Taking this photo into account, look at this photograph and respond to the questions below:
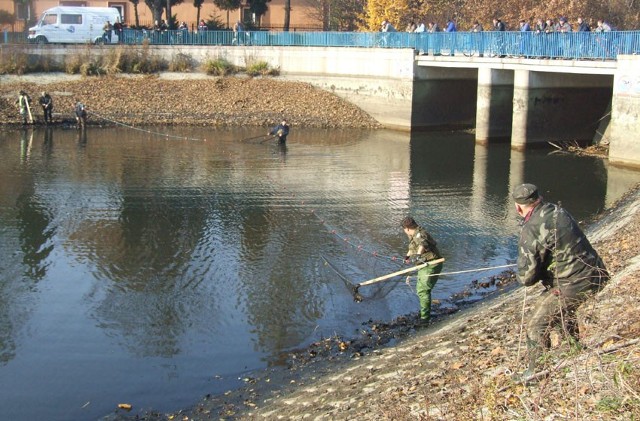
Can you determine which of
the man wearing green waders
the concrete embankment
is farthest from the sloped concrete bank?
the man wearing green waders

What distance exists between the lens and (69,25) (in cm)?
4778

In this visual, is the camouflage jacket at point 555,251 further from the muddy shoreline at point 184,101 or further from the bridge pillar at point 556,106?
the muddy shoreline at point 184,101

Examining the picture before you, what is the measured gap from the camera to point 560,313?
7.20 metres

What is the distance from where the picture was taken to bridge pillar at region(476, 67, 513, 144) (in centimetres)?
3453

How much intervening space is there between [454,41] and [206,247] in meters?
22.9

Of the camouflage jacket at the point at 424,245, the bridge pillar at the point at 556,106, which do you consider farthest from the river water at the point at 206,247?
the bridge pillar at the point at 556,106

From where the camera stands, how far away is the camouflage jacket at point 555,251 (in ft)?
23.1

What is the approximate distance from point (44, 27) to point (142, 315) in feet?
129

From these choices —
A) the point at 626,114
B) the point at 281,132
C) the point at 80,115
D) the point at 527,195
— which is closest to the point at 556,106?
the point at 626,114

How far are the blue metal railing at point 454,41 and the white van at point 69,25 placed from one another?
8.97 ft

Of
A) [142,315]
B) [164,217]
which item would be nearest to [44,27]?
[164,217]

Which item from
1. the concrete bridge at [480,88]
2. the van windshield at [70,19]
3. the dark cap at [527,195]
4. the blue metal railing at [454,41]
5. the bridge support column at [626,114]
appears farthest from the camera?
the van windshield at [70,19]

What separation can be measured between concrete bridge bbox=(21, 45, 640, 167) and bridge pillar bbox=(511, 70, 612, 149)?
0.04 m

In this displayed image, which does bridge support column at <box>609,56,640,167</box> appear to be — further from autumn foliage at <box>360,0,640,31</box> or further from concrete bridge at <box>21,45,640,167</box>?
autumn foliage at <box>360,0,640,31</box>
